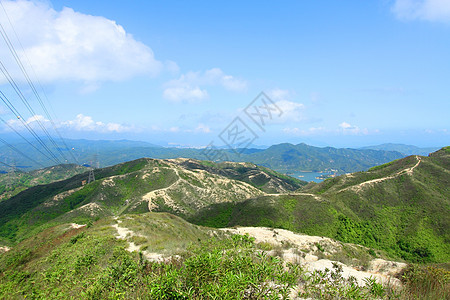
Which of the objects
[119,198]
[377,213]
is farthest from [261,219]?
[119,198]

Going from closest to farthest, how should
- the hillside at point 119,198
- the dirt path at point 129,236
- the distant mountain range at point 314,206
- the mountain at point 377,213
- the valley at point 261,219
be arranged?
1. the dirt path at point 129,236
2. the valley at point 261,219
3. the mountain at point 377,213
4. the distant mountain range at point 314,206
5. the hillside at point 119,198

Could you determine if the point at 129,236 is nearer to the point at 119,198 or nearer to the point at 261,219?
the point at 261,219

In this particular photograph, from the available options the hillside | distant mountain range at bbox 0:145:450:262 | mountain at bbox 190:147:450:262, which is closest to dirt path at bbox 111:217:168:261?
distant mountain range at bbox 0:145:450:262

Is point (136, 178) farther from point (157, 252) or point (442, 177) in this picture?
point (442, 177)

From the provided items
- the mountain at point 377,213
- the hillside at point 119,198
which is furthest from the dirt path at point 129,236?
the hillside at point 119,198

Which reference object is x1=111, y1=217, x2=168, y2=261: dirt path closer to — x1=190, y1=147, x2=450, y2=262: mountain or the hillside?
x1=190, y1=147, x2=450, y2=262: mountain

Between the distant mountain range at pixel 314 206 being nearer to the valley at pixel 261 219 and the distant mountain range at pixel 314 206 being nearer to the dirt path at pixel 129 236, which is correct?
the valley at pixel 261 219

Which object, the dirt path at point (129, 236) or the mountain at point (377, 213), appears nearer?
the dirt path at point (129, 236)

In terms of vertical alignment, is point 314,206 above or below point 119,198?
above

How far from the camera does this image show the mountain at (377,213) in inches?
2409

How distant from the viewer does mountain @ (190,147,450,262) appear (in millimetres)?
61188

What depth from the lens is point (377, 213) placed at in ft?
241

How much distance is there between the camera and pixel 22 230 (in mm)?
95438

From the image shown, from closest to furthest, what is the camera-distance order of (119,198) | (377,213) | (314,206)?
1. (314,206)
2. (377,213)
3. (119,198)
